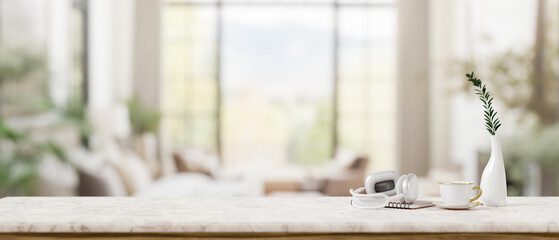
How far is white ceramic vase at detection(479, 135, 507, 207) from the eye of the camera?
213cm

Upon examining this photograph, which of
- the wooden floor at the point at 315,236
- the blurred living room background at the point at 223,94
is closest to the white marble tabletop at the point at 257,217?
the wooden floor at the point at 315,236

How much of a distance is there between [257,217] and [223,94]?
7.75m

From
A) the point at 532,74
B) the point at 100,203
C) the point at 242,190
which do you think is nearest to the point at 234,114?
the point at 242,190

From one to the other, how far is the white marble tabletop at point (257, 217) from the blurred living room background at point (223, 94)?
2.50 meters

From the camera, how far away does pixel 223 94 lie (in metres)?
9.59

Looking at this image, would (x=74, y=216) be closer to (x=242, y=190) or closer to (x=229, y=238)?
(x=229, y=238)

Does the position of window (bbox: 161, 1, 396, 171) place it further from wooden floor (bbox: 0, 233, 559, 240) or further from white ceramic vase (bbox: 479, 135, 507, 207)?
wooden floor (bbox: 0, 233, 559, 240)

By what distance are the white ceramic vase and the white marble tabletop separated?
0.14 ft

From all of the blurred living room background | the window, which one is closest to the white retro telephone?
the blurred living room background

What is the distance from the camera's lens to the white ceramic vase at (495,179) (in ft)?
6.99

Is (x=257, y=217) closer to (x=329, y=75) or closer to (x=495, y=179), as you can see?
(x=495, y=179)

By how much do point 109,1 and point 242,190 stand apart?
3.69 m

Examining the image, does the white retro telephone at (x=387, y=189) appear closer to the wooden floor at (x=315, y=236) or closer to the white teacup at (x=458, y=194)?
the white teacup at (x=458, y=194)

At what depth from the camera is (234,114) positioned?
13.8 m
